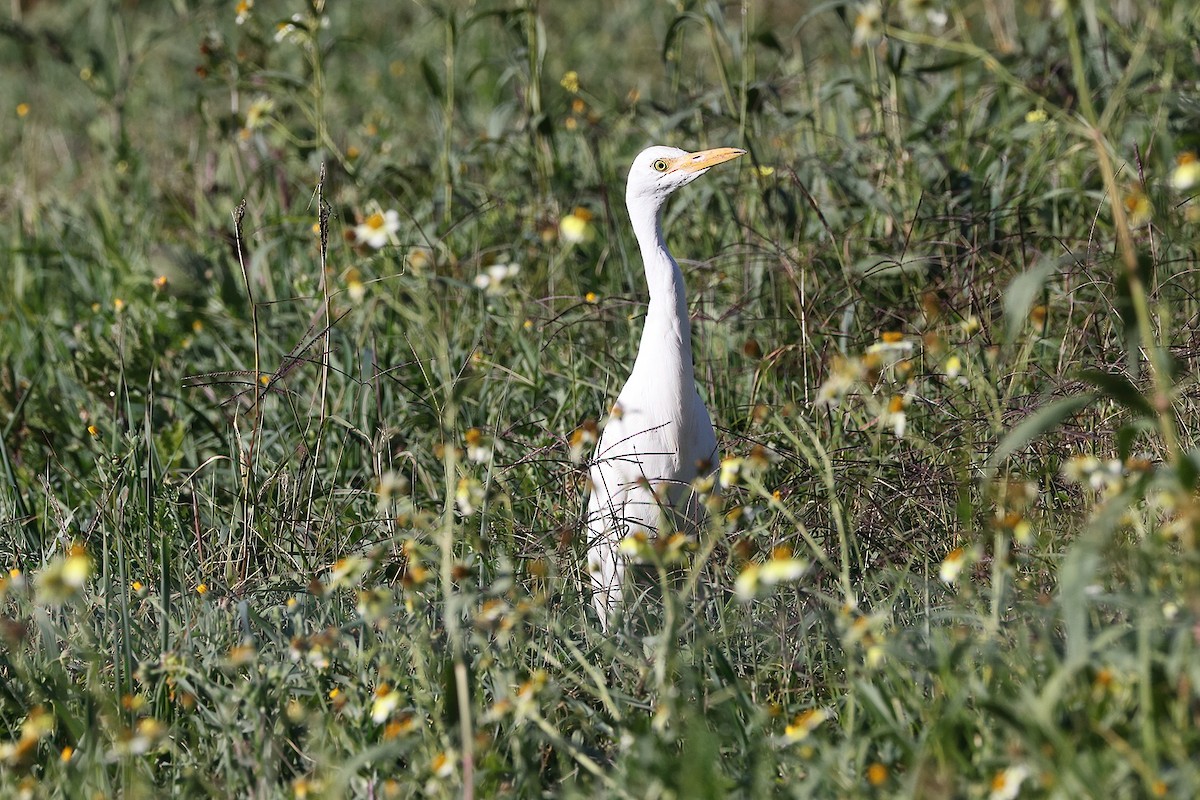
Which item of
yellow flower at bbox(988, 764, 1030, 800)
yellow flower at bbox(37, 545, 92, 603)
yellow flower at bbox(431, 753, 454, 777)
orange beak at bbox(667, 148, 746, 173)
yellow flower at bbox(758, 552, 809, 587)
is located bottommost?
yellow flower at bbox(988, 764, 1030, 800)

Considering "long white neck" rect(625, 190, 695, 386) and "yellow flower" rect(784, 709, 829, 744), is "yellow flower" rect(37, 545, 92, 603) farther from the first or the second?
"long white neck" rect(625, 190, 695, 386)

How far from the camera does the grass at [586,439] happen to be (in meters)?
1.88

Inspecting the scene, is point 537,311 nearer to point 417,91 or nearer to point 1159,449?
point 1159,449

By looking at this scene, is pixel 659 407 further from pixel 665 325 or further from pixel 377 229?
pixel 377 229

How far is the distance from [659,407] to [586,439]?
0.79 m

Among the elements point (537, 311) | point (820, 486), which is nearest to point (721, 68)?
point (537, 311)

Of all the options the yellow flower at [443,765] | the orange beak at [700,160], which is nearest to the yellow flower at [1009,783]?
the yellow flower at [443,765]

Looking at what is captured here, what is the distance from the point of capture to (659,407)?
9.62ft

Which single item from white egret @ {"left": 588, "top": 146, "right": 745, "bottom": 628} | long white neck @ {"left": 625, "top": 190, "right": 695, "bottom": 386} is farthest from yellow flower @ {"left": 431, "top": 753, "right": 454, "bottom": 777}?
long white neck @ {"left": 625, "top": 190, "right": 695, "bottom": 386}

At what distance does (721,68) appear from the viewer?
363cm

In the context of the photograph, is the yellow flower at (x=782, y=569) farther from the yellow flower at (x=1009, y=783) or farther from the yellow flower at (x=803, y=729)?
the yellow flower at (x=1009, y=783)

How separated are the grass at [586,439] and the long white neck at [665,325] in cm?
24

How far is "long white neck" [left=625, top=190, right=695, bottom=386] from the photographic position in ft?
9.66

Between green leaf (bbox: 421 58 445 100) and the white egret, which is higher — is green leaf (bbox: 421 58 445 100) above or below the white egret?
above
